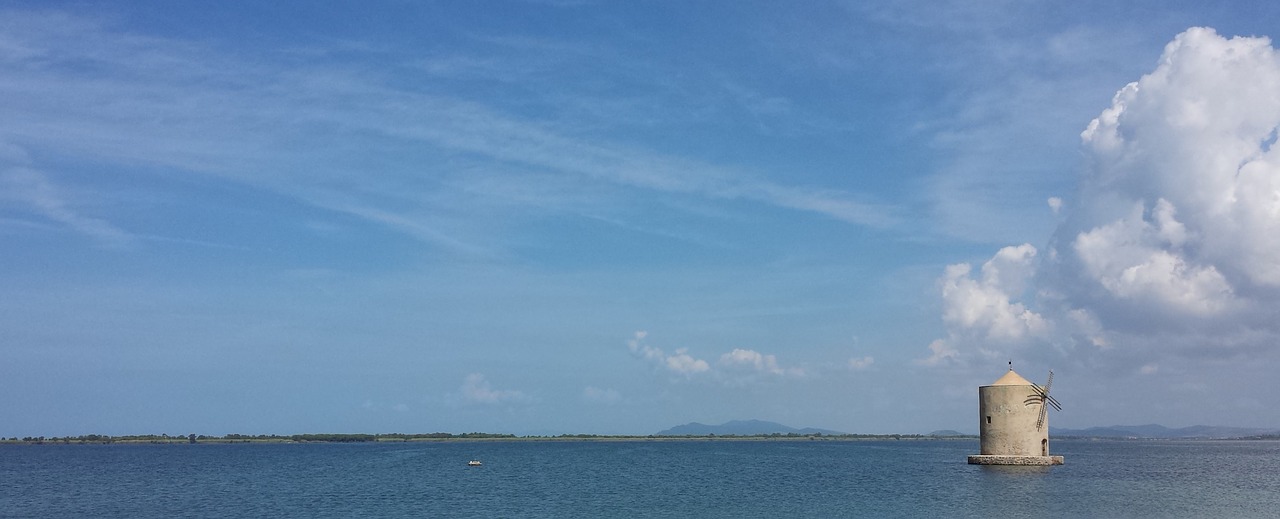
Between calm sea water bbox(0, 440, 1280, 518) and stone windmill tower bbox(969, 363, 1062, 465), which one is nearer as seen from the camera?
calm sea water bbox(0, 440, 1280, 518)

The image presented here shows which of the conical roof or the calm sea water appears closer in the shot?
the calm sea water

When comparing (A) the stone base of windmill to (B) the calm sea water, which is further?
(A) the stone base of windmill

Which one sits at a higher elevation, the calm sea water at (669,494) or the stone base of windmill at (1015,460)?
the stone base of windmill at (1015,460)

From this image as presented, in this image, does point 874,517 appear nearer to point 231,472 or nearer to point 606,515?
point 606,515

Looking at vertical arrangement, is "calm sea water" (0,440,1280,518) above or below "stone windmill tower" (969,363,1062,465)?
below

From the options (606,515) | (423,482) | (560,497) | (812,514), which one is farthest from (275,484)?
(812,514)

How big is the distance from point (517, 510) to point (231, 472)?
53322 millimetres

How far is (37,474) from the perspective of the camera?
8838 centimetres

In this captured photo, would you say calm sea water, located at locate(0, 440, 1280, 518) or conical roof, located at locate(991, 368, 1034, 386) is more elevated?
conical roof, located at locate(991, 368, 1034, 386)

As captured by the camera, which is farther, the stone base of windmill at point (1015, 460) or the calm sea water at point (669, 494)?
the stone base of windmill at point (1015, 460)

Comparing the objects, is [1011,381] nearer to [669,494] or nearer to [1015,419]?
[1015,419]

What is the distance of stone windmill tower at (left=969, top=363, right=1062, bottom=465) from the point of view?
61969mm

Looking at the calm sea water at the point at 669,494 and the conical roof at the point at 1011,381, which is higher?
the conical roof at the point at 1011,381

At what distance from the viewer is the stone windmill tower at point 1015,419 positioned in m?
62.0
